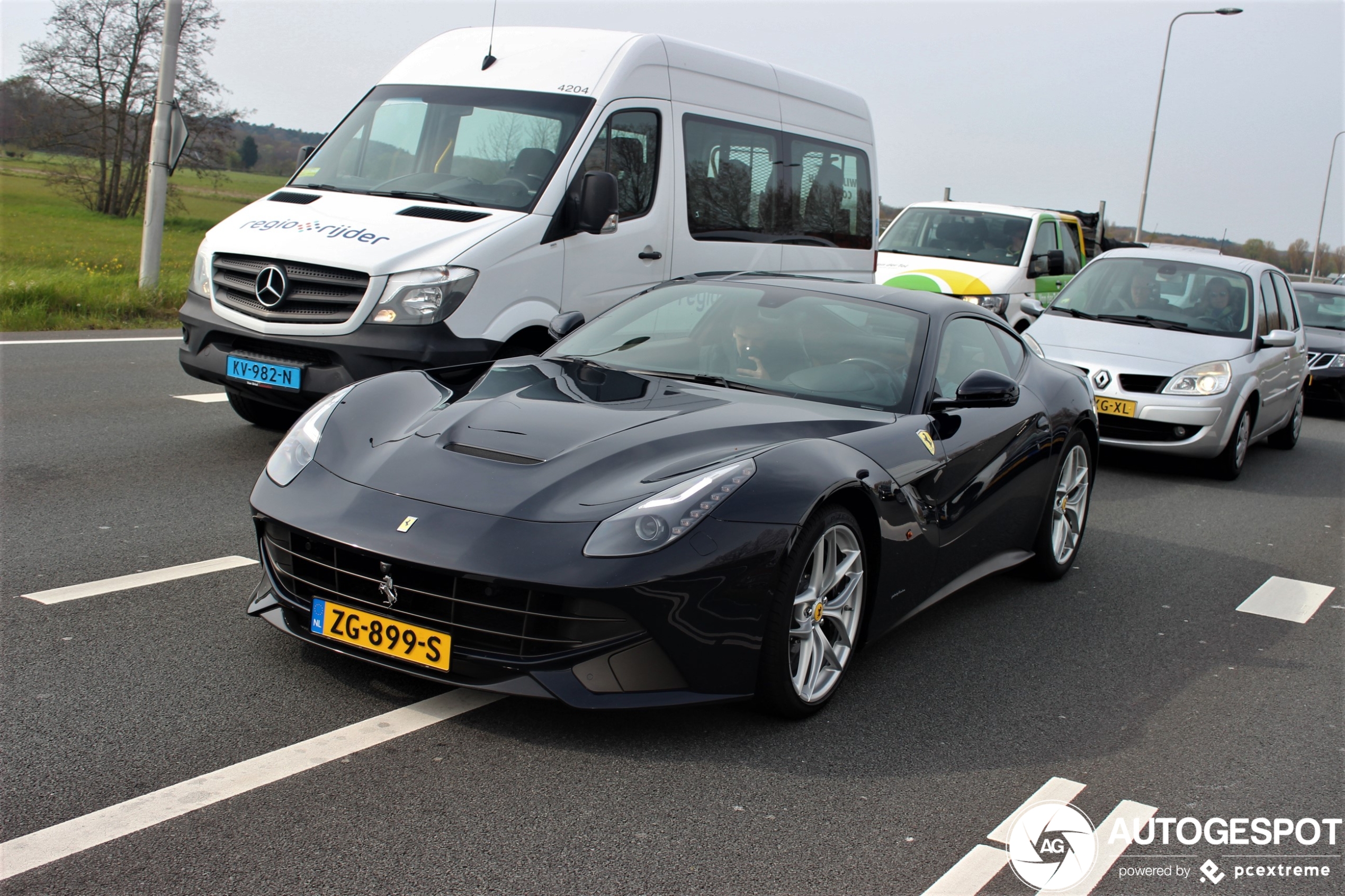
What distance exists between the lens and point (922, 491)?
13.8 ft

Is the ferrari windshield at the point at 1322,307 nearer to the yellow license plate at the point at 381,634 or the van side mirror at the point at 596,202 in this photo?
the van side mirror at the point at 596,202

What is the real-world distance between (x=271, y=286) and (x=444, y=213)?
107cm

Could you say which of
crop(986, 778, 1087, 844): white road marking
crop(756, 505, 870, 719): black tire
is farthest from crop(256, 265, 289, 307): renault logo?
crop(986, 778, 1087, 844): white road marking

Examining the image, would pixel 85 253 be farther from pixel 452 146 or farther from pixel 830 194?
pixel 452 146

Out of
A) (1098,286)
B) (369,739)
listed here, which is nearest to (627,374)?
(369,739)

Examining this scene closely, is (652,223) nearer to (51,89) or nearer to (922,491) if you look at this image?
(922,491)

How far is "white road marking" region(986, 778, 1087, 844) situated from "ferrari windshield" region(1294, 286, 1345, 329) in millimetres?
14348

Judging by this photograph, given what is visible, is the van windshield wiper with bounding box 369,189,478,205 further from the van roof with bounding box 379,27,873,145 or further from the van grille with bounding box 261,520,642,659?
the van grille with bounding box 261,520,642,659

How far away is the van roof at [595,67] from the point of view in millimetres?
7785

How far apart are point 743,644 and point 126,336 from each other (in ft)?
31.9

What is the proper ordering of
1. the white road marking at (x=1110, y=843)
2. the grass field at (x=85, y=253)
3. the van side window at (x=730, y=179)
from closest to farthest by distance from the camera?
1. the white road marking at (x=1110, y=843)
2. the van side window at (x=730, y=179)
3. the grass field at (x=85, y=253)

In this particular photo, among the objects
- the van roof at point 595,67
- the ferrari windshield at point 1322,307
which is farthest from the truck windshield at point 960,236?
the ferrari windshield at point 1322,307

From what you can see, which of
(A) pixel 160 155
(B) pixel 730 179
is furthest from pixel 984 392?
(A) pixel 160 155

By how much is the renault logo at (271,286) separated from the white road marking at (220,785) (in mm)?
3666
